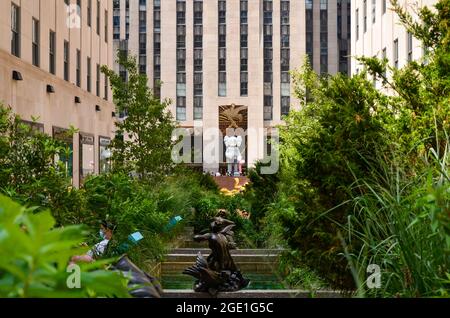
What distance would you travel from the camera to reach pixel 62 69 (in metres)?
27.9

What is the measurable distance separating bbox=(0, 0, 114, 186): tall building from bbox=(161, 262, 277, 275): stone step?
845 cm

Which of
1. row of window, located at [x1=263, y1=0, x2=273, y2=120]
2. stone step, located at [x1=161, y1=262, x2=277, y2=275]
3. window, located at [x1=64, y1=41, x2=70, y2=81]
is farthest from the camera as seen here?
row of window, located at [x1=263, y1=0, x2=273, y2=120]

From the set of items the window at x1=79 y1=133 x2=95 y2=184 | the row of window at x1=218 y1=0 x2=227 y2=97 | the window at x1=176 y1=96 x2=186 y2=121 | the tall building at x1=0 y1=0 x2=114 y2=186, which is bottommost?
the window at x1=79 y1=133 x2=95 y2=184

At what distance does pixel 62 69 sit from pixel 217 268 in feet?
63.7

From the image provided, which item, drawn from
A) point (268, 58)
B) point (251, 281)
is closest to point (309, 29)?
point (268, 58)

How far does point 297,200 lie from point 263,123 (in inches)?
2610

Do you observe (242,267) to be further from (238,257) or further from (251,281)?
(251,281)

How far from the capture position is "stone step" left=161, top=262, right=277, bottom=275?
13492mm

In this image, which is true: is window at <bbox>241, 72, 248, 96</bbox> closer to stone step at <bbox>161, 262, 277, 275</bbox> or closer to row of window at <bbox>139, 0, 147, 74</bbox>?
row of window at <bbox>139, 0, 147, 74</bbox>

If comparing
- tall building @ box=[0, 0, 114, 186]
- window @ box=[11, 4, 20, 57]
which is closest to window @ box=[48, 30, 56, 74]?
tall building @ box=[0, 0, 114, 186]

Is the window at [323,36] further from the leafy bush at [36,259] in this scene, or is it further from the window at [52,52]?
the leafy bush at [36,259]
